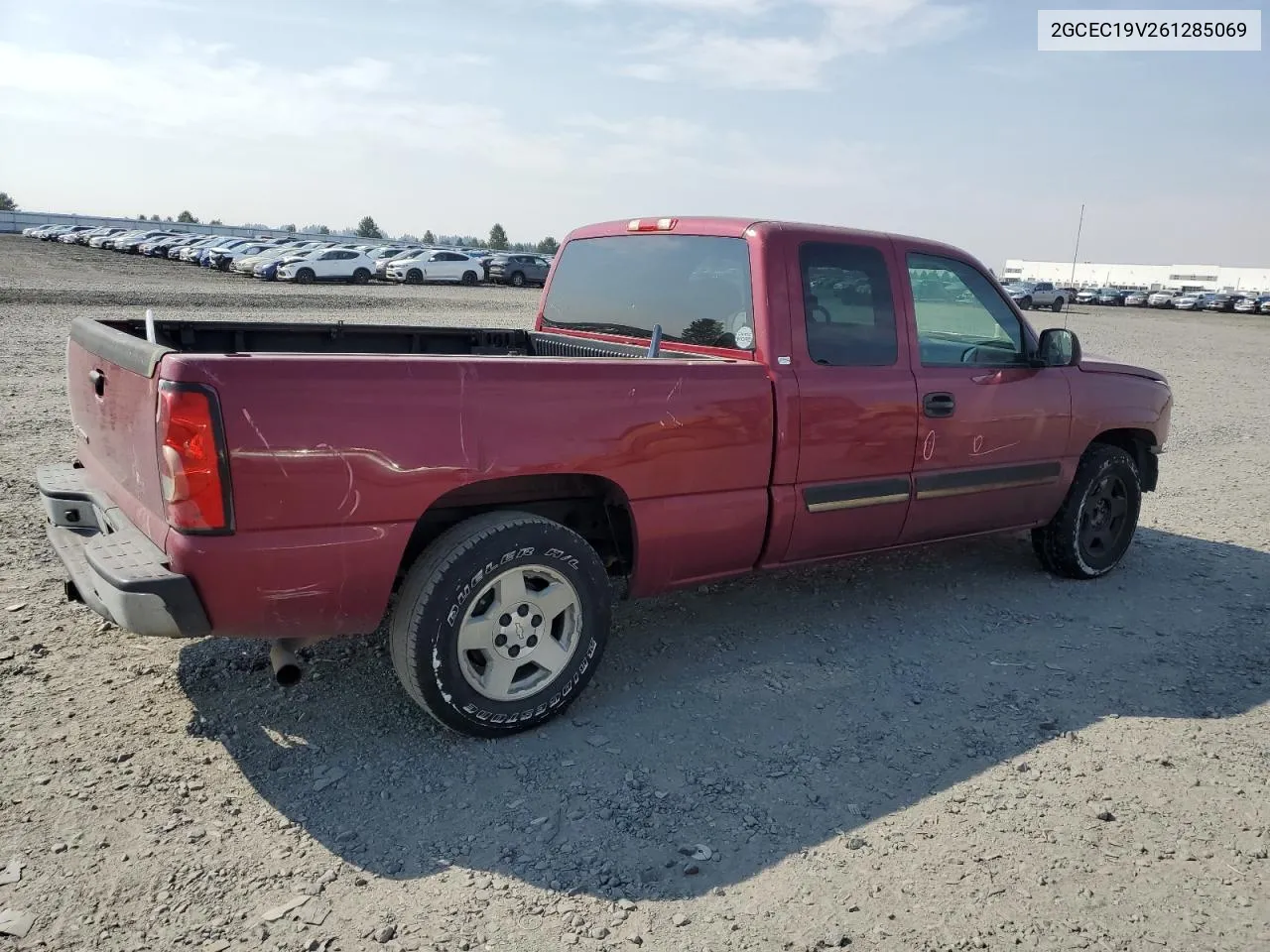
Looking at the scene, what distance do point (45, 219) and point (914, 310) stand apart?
98219mm

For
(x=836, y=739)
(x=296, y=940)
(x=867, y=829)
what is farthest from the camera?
(x=836, y=739)

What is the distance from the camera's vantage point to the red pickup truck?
9.70ft

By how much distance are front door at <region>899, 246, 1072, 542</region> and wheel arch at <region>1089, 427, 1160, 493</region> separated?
0.69 meters

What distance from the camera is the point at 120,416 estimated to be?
331 centimetres

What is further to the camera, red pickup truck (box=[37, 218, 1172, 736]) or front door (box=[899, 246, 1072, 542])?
front door (box=[899, 246, 1072, 542])

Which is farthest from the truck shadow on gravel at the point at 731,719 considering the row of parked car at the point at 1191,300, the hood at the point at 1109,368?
the row of parked car at the point at 1191,300

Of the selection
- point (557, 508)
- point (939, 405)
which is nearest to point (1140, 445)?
point (939, 405)

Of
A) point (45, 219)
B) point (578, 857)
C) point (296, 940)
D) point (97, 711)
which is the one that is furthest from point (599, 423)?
point (45, 219)

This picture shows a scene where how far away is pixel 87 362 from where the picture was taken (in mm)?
3707

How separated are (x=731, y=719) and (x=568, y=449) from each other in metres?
1.29

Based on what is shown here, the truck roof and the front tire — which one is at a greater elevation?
the truck roof

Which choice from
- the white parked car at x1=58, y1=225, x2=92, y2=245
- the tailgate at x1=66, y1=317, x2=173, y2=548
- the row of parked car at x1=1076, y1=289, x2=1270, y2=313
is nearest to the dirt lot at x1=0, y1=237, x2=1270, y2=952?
the tailgate at x1=66, y1=317, x2=173, y2=548

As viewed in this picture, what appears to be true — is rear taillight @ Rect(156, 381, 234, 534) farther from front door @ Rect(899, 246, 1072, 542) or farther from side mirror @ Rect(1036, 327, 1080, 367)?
side mirror @ Rect(1036, 327, 1080, 367)

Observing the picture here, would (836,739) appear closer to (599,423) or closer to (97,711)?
(599,423)
